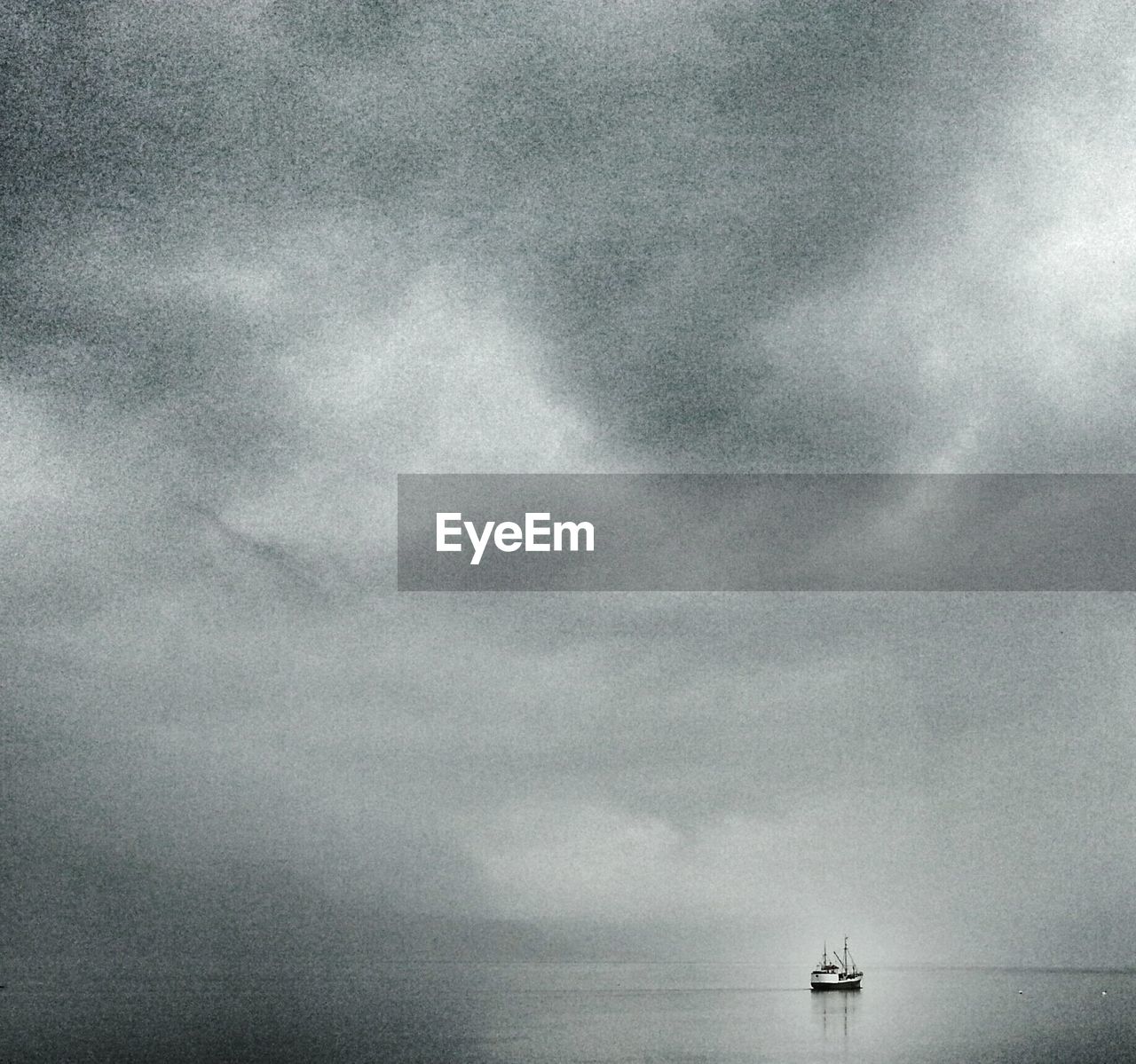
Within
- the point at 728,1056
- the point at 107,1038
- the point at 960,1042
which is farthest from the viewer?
the point at 107,1038

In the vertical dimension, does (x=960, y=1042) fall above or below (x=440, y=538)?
below

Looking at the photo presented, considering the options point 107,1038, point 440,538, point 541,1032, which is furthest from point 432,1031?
point 440,538

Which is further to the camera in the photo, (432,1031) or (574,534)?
(432,1031)

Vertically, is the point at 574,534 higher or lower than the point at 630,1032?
higher

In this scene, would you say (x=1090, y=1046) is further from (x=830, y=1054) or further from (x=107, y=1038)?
(x=107, y=1038)

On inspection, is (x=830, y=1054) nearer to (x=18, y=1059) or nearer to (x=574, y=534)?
(x=18, y=1059)

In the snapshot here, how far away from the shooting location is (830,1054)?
160 metres

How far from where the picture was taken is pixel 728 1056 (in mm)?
148750

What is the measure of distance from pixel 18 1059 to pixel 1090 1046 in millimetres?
152398

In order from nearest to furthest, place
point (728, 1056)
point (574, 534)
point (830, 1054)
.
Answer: point (574, 534)
point (728, 1056)
point (830, 1054)

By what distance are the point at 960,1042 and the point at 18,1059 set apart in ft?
440

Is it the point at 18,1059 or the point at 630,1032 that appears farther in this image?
the point at 630,1032

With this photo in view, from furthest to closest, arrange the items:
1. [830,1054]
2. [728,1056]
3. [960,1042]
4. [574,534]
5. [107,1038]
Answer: [107,1038]
[960,1042]
[830,1054]
[728,1056]
[574,534]

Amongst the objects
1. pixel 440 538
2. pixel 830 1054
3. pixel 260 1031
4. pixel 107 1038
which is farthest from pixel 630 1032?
pixel 440 538
